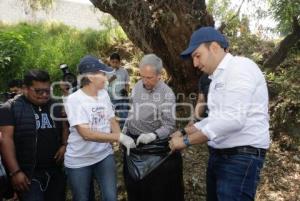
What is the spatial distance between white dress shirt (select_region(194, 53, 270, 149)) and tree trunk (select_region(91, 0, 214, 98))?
10.3 ft

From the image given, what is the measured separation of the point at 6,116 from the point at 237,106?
1.71m

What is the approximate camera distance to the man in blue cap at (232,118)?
2141 mm

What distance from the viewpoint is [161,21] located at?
17.9ft

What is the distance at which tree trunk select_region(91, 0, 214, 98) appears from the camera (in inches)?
208

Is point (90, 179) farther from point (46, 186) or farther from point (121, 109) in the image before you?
point (121, 109)

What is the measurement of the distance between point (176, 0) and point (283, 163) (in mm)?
2690

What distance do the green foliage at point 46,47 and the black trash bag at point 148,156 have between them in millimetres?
5905

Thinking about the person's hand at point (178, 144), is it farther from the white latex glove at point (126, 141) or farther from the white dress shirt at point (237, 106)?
the white latex glove at point (126, 141)

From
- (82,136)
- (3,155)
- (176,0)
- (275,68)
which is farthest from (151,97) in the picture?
(275,68)

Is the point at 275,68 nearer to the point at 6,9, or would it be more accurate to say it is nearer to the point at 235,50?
the point at 235,50

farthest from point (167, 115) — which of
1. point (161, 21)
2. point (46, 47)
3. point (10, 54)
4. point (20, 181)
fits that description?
point (46, 47)

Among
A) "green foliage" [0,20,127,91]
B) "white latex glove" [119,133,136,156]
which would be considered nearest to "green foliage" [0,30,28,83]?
"green foliage" [0,20,127,91]

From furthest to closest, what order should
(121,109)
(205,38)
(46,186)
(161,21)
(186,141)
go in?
(121,109) < (161,21) < (46,186) < (186,141) < (205,38)

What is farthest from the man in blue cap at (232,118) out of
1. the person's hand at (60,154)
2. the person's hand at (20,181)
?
the person's hand at (20,181)
